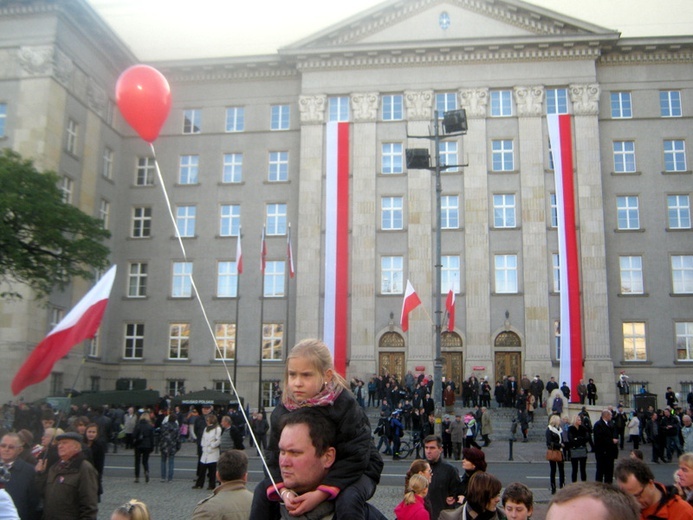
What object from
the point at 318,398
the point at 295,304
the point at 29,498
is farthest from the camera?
the point at 295,304

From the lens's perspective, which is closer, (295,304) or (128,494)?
(128,494)

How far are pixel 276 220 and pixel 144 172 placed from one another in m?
10.4

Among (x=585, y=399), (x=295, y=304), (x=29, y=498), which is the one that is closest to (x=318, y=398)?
(x=29, y=498)

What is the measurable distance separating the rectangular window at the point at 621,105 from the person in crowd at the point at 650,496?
4522 centimetres

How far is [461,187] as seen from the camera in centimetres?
4672

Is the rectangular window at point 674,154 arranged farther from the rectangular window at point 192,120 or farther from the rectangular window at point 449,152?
the rectangular window at point 192,120

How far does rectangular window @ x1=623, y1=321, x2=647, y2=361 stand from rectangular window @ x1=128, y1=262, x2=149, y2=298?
3057 cm

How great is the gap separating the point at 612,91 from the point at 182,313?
31.0 metres

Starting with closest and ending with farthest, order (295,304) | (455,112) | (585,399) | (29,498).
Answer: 1. (29,498)
2. (455,112)
3. (585,399)
4. (295,304)

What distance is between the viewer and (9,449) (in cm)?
835

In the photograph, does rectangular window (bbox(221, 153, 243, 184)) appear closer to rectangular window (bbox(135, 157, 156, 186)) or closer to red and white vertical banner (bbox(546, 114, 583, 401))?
rectangular window (bbox(135, 157, 156, 186))

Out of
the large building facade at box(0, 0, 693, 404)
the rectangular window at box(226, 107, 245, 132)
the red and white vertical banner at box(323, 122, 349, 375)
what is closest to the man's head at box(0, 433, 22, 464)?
the red and white vertical banner at box(323, 122, 349, 375)

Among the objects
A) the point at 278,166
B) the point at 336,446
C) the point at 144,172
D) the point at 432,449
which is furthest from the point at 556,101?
the point at 336,446

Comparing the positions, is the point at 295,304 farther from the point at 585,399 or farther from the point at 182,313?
the point at 585,399
